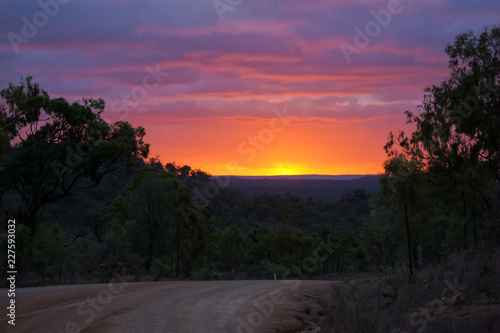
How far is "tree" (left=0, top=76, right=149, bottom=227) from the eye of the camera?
28.4m

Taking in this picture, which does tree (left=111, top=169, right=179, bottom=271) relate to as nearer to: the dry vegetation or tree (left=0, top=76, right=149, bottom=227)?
tree (left=0, top=76, right=149, bottom=227)

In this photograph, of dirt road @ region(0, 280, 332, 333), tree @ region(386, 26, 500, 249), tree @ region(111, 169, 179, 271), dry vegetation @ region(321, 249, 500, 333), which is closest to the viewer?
dirt road @ region(0, 280, 332, 333)

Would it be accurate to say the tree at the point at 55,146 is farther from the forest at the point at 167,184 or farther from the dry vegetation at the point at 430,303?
the dry vegetation at the point at 430,303

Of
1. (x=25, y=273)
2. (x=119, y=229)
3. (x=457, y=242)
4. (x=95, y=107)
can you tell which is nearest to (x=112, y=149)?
(x=95, y=107)

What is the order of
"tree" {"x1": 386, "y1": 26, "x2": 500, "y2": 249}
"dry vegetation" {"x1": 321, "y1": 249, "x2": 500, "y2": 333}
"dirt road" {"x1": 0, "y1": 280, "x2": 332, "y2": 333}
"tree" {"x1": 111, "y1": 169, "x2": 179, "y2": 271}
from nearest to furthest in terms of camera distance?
"dirt road" {"x1": 0, "y1": 280, "x2": 332, "y2": 333} → "dry vegetation" {"x1": 321, "y1": 249, "x2": 500, "y2": 333} → "tree" {"x1": 386, "y1": 26, "x2": 500, "y2": 249} → "tree" {"x1": 111, "y1": 169, "x2": 179, "y2": 271}

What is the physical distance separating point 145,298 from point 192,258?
101 ft

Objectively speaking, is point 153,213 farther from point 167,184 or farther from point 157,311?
point 157,311

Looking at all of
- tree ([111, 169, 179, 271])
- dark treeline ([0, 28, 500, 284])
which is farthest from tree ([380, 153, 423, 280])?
tree ([111, 169, 179, 271])

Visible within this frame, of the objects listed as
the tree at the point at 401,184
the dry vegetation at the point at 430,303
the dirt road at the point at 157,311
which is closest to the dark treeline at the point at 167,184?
the tree at the point at 401,184

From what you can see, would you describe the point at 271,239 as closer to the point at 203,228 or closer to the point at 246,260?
the point at 246,260

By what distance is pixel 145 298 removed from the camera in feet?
49.2

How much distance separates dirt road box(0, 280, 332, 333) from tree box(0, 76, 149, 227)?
547 inches

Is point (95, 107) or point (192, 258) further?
point (192, 258)

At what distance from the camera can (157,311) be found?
491 inches
